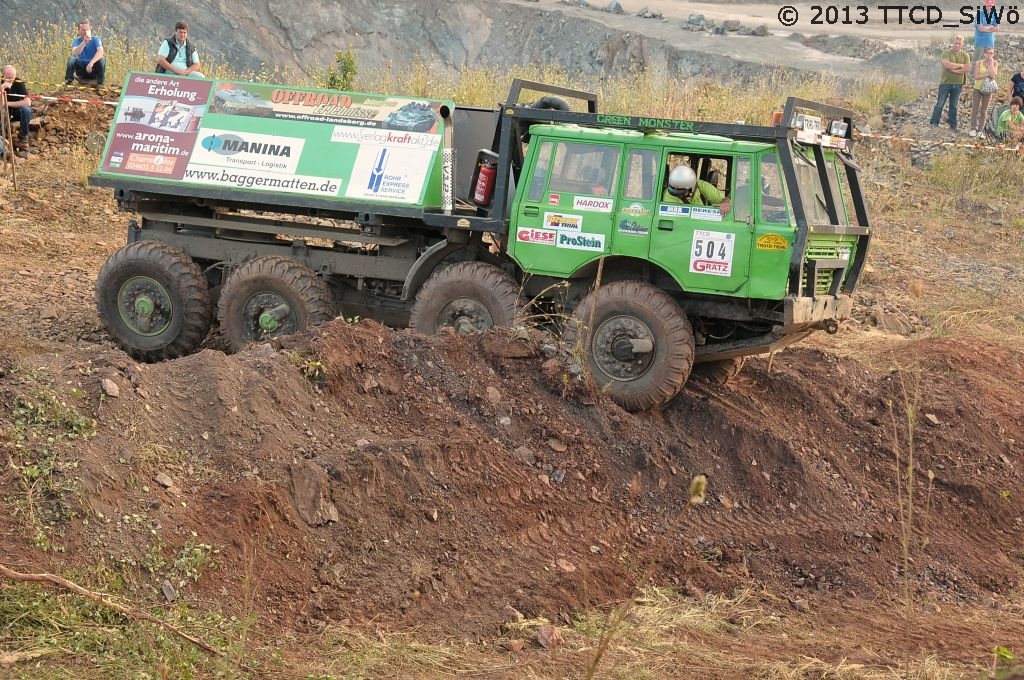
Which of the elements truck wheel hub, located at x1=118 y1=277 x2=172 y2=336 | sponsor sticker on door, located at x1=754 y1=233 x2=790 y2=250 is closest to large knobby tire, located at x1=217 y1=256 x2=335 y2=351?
truck wheel hub, located at x1=118 y1=277 x2=172 y2=336

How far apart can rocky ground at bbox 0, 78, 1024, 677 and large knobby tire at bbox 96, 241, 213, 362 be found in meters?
0.58

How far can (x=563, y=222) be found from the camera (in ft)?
34.3

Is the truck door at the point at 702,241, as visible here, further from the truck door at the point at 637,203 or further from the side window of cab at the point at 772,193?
the side window of cab at the point at 772,193

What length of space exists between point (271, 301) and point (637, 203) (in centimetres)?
359

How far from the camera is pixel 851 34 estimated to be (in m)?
31.7

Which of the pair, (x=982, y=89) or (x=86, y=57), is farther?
(x=982, y=89)

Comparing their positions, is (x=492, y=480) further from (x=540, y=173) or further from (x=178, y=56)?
(x=178, y=56)

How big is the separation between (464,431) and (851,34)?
2602 centimetres

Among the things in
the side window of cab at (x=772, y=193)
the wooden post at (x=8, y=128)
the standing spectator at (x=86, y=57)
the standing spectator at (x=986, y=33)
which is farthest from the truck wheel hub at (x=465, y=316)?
the standing spectator at (x=986, y=33)

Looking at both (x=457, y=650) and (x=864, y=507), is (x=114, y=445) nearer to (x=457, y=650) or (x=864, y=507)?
(x=457, y=650)

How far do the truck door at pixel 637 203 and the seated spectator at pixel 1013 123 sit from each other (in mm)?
12535

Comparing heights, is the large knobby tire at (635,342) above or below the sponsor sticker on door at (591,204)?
below

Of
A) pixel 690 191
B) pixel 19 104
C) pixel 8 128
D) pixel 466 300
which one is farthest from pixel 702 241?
pixel 19 104

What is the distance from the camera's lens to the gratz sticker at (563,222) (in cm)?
1039
